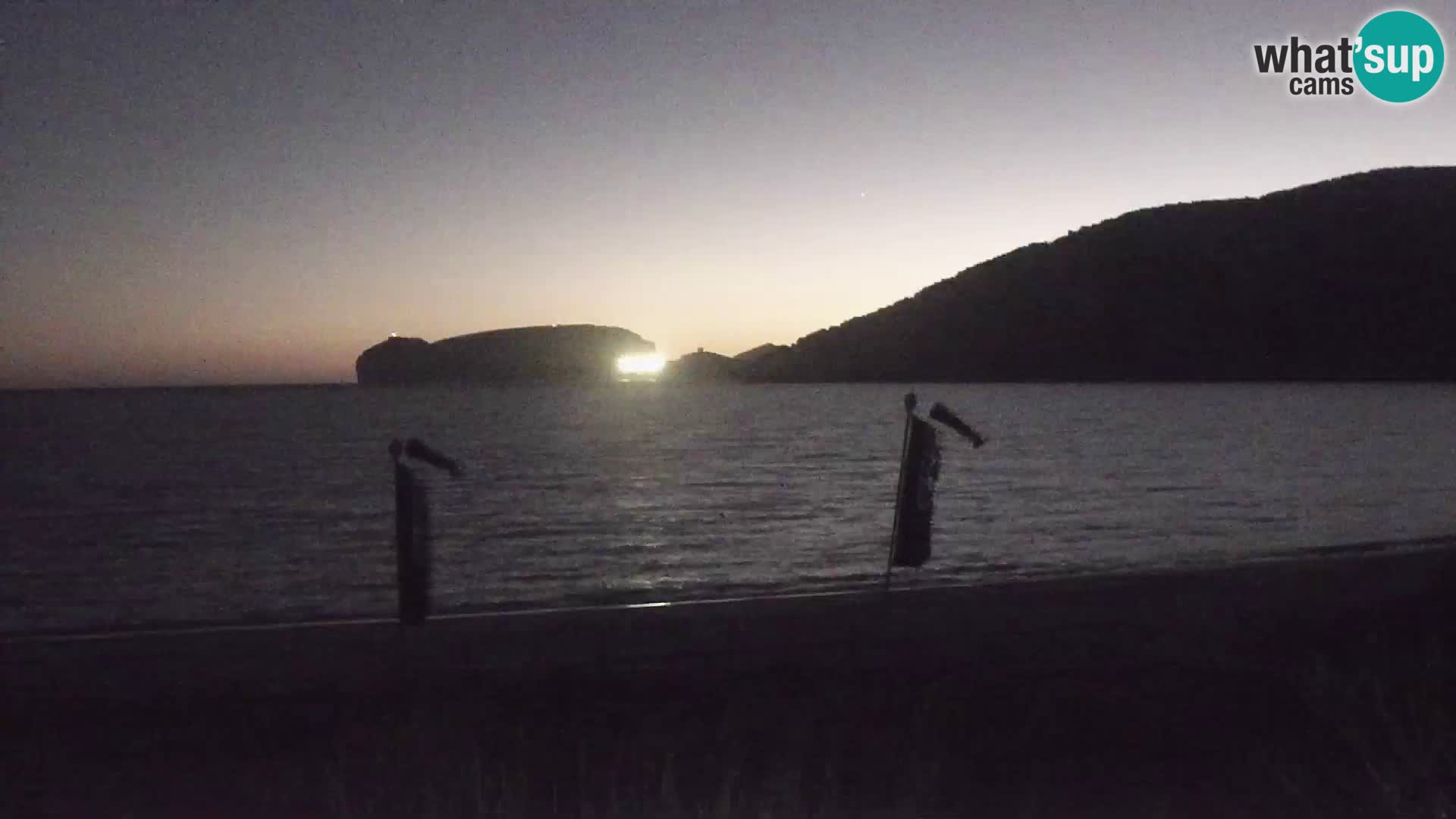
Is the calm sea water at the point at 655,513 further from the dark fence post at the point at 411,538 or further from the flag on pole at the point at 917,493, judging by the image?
the dark fence post at the point at 411,538

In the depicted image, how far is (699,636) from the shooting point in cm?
695

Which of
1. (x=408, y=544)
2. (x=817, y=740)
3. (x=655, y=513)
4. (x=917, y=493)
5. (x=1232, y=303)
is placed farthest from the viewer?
(x=1232, y=303)

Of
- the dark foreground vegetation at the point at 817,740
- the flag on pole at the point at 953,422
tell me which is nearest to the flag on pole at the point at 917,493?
the flag on pole at the point at 953,422

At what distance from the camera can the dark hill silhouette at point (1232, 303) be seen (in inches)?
4380

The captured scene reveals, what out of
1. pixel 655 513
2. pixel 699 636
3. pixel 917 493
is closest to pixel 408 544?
pixel 699 636

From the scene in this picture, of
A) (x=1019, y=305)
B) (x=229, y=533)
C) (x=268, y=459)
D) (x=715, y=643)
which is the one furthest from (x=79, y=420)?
(x=715, y=643)

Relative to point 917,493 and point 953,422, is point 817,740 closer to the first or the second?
point 917,493

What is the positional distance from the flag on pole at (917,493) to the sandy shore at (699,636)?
72 centimetres

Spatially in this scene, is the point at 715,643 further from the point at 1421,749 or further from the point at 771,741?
the point at 1421,749

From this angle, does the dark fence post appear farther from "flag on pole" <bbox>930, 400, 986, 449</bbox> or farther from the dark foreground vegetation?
"flag on pole" <bbox>930, 400, 986, 449</bbox>

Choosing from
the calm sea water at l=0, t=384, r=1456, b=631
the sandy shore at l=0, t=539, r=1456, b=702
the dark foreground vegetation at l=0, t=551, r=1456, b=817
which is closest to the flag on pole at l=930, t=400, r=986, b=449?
the sandy shore at l=0, t=539, r=1456, b=702

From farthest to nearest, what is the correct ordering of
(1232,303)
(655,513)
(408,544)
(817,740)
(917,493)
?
1. (1232,303)
2. (655,513)
3. (917,493)
4. (408,544)
5. (817,740)

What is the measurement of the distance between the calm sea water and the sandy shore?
17.8 feet

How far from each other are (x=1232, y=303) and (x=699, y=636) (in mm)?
134437
